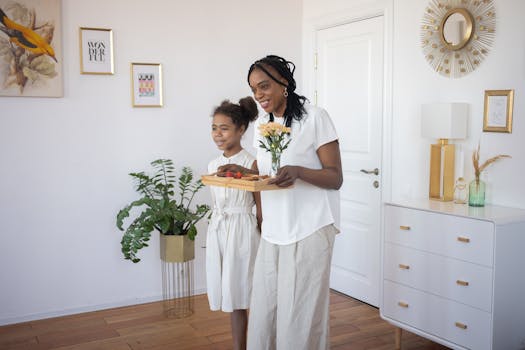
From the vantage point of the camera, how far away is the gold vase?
3775 mm

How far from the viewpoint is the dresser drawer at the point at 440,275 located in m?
2.65

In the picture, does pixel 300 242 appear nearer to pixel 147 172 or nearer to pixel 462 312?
pixel 462 312

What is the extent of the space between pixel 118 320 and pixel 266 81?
2.39 m

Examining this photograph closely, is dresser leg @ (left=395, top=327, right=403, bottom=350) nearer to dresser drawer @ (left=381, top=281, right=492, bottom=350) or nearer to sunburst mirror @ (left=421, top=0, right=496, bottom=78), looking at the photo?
dresser drawer @ (left=381, top=281, right=492, bottom=350)

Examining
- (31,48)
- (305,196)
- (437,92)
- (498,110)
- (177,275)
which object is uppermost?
(31,48)

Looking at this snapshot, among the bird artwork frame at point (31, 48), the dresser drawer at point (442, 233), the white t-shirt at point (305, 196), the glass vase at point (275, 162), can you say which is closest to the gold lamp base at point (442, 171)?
the dresser drawer at point (442, 233)

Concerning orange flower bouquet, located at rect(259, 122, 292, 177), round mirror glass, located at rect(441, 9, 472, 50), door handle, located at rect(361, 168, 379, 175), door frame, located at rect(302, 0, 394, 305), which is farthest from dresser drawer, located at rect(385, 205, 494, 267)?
orange flower bouquet, located at rect(259, 122, 292, 177)

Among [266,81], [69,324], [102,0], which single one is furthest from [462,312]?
[102,0]

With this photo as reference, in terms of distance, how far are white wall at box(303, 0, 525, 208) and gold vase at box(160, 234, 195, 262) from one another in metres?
1.47

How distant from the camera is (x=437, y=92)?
3438mm

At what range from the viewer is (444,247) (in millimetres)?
2838

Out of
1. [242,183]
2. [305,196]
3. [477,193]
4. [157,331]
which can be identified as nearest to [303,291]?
[305,196]

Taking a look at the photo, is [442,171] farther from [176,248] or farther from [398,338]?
[176,248]

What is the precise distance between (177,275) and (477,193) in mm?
2173
